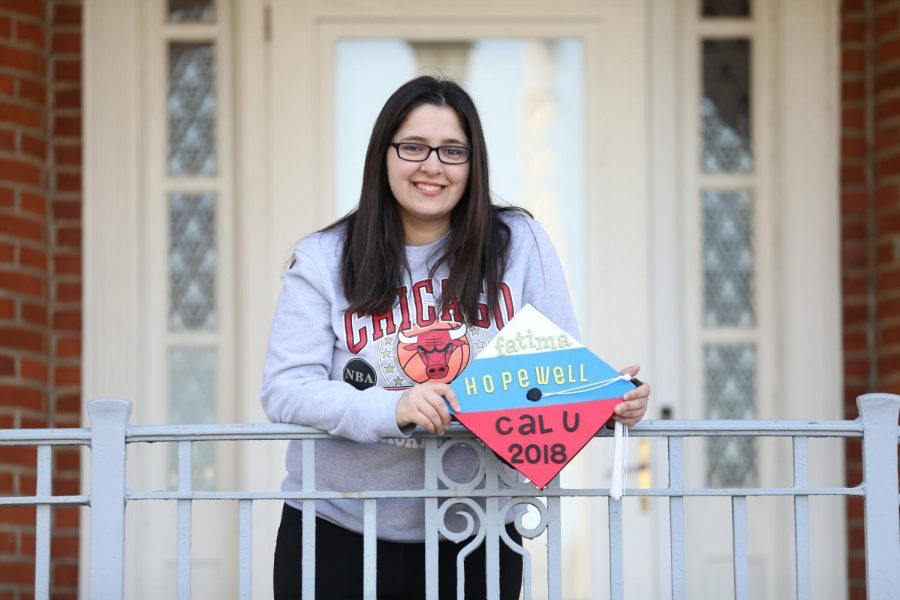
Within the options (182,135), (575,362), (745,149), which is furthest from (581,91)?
(575,362)

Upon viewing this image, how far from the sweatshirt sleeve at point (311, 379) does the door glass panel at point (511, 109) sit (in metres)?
1.99

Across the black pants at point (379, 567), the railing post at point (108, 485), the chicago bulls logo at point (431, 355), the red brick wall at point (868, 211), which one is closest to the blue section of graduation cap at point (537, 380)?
the chicago bulls logo at point (431, 355)

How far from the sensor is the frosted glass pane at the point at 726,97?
4.82m

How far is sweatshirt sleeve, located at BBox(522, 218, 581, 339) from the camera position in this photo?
2812 mm

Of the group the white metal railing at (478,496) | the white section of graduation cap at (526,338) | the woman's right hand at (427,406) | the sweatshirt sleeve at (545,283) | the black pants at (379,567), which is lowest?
the black pants at (379,567)

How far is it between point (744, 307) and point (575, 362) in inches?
91.3

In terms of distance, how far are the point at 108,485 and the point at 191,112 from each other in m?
2.31

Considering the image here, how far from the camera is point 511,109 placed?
4809mm

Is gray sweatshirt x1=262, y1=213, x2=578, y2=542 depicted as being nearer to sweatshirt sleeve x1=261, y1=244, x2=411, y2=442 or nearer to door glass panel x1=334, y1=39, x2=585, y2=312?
sweatshirt sleeve x1=261, y1=244, x2=411, y2=442

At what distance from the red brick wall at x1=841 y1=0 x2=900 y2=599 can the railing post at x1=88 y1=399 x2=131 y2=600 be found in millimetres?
2773

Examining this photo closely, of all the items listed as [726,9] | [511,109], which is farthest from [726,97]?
[511,109]

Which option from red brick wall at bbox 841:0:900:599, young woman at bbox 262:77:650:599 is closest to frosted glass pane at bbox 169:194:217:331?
young woman at bbox 262:77:650:599

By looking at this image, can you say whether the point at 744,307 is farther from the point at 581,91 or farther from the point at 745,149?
the point at 581,91

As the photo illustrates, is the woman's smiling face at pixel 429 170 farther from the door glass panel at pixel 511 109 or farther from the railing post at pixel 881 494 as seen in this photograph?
the door glass panel at pixel 511 109
